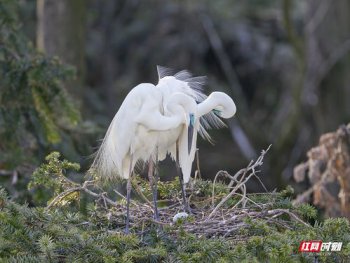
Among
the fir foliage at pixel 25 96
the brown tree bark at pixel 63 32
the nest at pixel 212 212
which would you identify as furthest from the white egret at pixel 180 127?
the brown tree bark at pixel 63 32

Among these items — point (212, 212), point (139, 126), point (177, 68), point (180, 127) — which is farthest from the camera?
point (177, 68)

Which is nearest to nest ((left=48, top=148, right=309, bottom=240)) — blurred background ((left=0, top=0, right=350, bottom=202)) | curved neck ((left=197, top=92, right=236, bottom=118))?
curved neck ((left=197, top=92, right=236, bottom=118))

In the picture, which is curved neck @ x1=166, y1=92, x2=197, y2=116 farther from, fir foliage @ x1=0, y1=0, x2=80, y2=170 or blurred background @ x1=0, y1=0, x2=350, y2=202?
fir foliage @ x1=0, y1=0, x2=80, y2=170

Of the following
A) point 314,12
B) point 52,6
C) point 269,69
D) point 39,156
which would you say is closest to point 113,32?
point 269,69

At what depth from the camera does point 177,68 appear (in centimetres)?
1360

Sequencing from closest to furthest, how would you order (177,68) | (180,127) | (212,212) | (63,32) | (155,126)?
(212,212), (155,126), (180,127), (63,32), (177,68)

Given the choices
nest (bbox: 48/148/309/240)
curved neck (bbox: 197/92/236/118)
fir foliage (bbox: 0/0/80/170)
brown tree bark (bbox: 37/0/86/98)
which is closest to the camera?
nest (bbox: 48/148/309/240)

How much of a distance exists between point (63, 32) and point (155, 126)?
381 centimetres

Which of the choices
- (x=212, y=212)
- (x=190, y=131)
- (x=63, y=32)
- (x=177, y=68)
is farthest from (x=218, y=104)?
(x=177, y=68)

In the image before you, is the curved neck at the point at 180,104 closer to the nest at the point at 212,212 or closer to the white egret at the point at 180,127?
the white egret at the point at 180,127

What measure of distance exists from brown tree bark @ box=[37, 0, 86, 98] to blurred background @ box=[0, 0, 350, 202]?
1 centimetres

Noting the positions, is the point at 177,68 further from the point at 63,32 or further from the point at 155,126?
the point at 155,126

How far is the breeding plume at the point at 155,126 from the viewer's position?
507cm

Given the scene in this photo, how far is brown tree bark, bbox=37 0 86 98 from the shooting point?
336 inches
